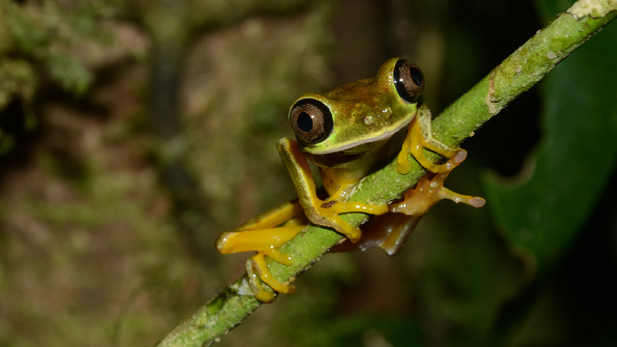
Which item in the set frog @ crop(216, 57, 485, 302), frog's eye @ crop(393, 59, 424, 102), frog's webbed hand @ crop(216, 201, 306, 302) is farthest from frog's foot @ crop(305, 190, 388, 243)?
frog's eye @ crop(393, 59, 424, 102)

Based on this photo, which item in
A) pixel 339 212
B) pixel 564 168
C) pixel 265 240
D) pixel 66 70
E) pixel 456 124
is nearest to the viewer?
pixel 456 124

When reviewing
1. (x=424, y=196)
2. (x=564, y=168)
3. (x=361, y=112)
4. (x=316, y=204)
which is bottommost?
(x=564, y=168)

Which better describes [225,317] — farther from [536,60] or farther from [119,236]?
[119,236]

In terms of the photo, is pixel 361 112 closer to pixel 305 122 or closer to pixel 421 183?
pixel 305 122

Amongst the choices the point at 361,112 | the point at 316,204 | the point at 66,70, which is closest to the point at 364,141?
the point at 361,112

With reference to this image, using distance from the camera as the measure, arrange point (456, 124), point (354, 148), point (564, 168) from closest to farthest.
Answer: point (456, 124) < point (354, 148) < point (564, 168)

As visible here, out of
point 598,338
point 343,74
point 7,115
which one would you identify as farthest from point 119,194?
point 598,338

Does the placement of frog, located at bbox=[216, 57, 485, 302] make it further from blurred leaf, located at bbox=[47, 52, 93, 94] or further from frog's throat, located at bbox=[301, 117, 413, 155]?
blurred leaf, located at bbox=[47, 52, 93, 94]

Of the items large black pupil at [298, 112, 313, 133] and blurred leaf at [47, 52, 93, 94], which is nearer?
large black pupil at [298, 112, 313, 133]
